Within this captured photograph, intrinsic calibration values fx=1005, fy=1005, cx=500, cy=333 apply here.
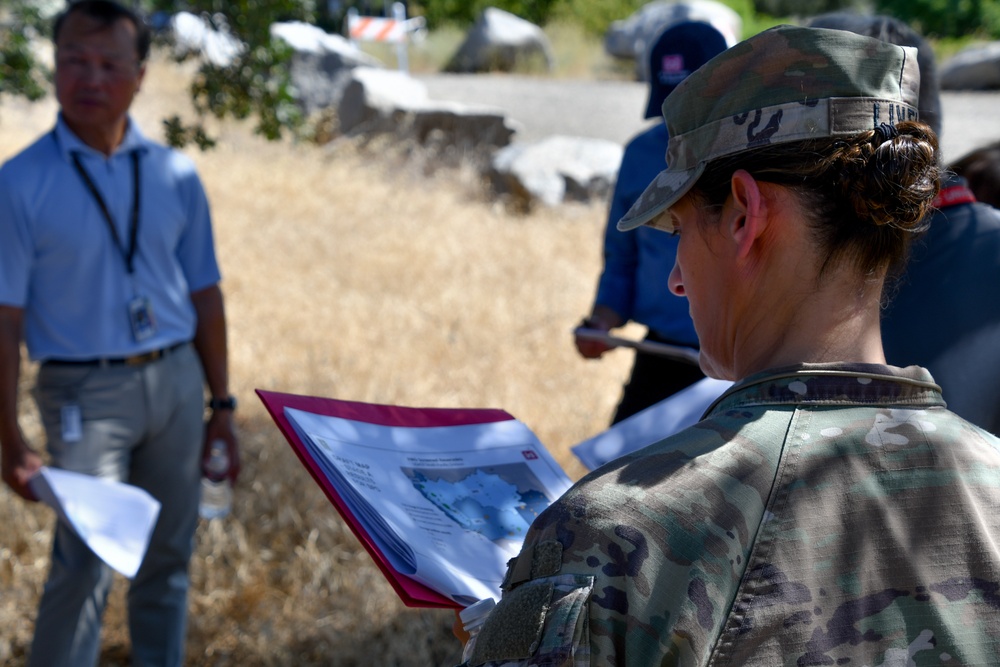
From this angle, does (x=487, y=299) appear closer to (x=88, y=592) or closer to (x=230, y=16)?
(x=230, y=16)

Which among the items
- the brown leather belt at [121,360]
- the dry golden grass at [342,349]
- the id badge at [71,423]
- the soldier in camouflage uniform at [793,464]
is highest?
the soldier in camouflage uniform at [793,464]

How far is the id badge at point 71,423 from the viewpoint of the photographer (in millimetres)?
2963

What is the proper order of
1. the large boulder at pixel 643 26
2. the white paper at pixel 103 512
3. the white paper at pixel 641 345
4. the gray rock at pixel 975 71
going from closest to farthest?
the white paper at pixel 103 512
the white paper at pixel 641 345
the gray rock at pixel 975 71
the large boulder at pixel 643 26

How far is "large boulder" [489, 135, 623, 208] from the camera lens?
1057cm

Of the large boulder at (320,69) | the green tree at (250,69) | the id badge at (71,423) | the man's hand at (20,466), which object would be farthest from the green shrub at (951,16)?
the man's hand at (20,466)

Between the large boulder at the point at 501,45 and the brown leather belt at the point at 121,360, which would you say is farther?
the large boulder at the point at 501,45

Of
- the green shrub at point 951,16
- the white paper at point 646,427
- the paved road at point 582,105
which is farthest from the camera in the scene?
the green shrub at point 951,16

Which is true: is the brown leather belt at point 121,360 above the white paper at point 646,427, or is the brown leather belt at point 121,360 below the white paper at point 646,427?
below

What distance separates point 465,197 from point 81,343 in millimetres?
8038

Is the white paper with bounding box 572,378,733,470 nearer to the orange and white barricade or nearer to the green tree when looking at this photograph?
Result: the green tree

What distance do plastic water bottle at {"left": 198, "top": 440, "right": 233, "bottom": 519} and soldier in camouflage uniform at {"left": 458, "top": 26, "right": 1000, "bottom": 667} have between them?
252 centimetres

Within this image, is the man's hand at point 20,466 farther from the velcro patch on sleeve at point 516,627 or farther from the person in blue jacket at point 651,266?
the velcro patch on sleeve at point 516,627

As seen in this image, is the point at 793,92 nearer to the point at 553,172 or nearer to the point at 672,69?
the point at 672,69

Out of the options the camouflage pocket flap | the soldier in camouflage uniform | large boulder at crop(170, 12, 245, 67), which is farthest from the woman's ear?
large boulder at crop(170, 12, 245, 67)
